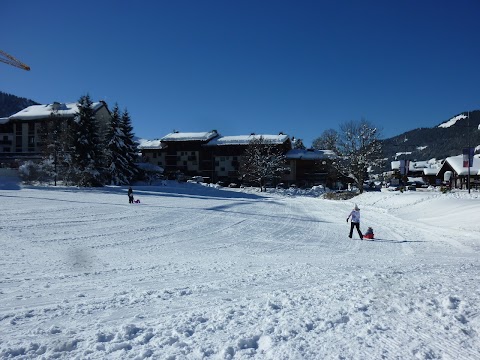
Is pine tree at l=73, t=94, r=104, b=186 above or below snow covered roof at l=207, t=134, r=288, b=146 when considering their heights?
below

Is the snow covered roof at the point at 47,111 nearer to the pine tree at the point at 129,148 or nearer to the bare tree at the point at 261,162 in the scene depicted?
the pine tree at the point at 129,148

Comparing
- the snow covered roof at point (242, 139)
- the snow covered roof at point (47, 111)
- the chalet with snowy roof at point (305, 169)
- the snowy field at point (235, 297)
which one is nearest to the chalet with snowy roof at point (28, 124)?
the snow covered roof at point (47, 111)

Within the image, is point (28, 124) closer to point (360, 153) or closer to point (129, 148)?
point (129, 148)

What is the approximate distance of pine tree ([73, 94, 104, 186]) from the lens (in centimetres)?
3825

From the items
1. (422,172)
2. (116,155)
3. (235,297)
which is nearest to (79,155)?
(116,155)

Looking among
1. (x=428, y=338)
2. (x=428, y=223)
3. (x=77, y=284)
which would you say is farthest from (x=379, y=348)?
(x=428, y=223)

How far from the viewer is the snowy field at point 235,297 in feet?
13.6

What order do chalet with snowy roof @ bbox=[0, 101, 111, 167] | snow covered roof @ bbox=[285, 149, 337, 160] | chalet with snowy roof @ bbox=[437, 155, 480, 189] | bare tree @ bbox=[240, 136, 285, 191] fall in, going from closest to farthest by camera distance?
chalet with snowy roof @ bbox=[437, 155, 480, 189] < bare tree @ bbox=[240, 136, 285, 191] < chalet with snowy roof @ bbox=[0, 101, 111, 167] < snow covered roof @ bbox=[285, 149, 337, 160]

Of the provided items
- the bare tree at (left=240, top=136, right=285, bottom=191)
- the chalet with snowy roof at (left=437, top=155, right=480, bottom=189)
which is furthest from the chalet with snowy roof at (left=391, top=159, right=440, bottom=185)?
the bare tree at (left=240, top=136, right=285, bottom=191)

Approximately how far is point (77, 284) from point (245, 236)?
8.14 meters

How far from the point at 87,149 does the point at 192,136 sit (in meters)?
30.9

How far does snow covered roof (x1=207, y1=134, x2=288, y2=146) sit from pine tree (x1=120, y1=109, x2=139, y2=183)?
825 inches

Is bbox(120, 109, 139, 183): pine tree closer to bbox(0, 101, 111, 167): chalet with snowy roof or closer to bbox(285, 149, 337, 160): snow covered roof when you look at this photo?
bbox(0, 101, 111, 167): chalet with snowy roof

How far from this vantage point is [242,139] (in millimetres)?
65438
